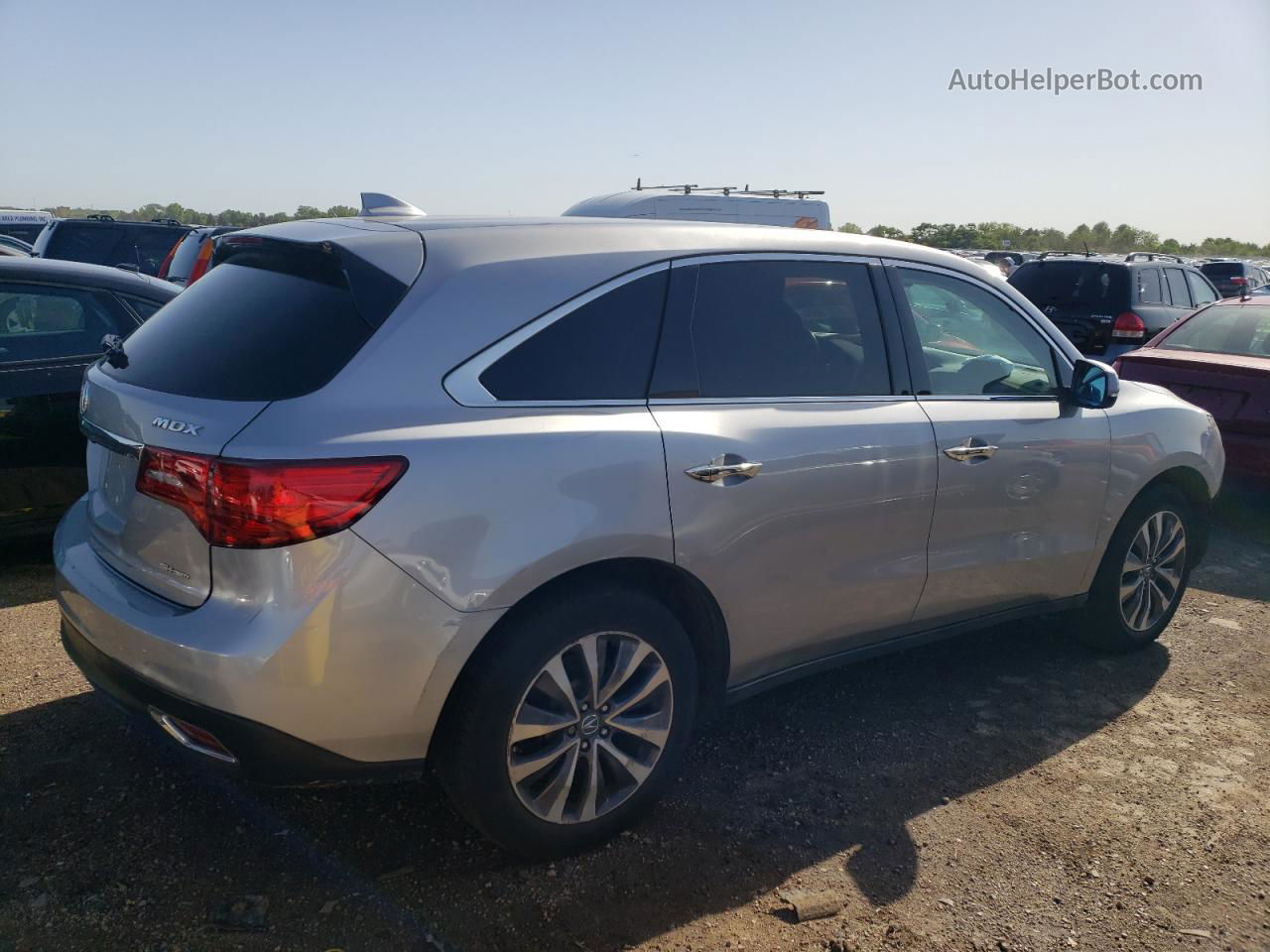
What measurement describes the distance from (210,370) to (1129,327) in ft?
34.3

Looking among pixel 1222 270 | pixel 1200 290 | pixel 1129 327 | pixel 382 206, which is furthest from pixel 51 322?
pixel 1222 270

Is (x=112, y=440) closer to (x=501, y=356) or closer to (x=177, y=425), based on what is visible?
(x=177, y=425)

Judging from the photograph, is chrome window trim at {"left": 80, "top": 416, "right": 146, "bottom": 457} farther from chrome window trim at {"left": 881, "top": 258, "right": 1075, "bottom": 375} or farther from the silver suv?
chrome window trim at {"left": 881, "top": 258, "right": 1075, "bottom": 375}

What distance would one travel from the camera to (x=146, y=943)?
8.34 ft

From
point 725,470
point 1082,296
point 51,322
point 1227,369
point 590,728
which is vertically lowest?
point 590,728

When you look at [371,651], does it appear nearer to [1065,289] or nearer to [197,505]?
[197,505]

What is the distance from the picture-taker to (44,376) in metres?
5.00

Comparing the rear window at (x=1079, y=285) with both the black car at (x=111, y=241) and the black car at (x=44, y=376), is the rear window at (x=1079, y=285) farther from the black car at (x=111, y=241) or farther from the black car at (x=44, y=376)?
the black car at (x=111, y=241)

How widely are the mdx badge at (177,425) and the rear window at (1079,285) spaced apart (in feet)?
34.6

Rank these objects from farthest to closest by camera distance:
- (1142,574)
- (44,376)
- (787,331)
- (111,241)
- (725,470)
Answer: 1. (111,241)
2. (44,376)
3. (1142,574)
4. (787,331)
5. (725,470)

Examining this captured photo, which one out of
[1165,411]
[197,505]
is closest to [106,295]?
[197,505]

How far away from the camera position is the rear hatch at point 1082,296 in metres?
11.1

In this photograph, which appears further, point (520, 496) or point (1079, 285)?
point (1079, 285)

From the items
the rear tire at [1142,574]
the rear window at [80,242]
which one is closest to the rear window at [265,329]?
the rear tire at [1142,574]
